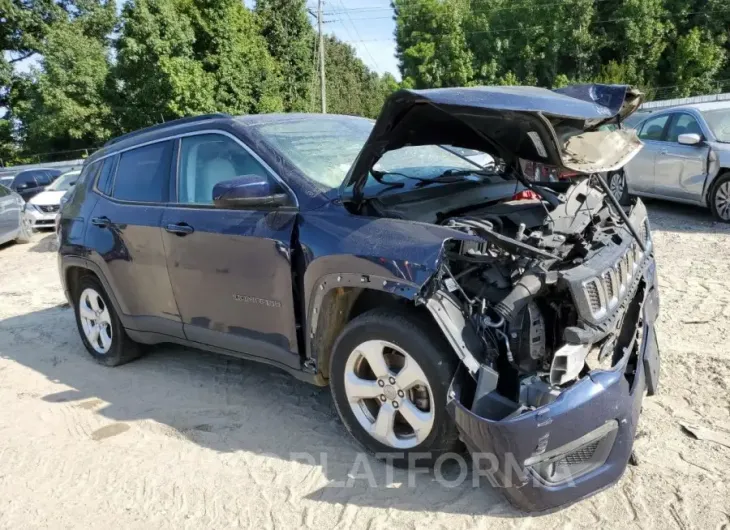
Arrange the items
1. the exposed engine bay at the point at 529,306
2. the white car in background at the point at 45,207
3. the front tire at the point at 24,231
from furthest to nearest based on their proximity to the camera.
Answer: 1. the white car in background at the point at 45,207
2. the front tire at the point at 24,231
3. the exposed engine bay at the point at 529,306

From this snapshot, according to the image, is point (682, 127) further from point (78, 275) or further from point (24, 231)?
point (24, 231)

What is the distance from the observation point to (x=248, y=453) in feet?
11.6

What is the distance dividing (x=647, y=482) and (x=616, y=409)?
545 mm

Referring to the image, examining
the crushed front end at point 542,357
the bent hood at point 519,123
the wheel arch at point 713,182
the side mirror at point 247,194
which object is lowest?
the wheel arch at point 713,182

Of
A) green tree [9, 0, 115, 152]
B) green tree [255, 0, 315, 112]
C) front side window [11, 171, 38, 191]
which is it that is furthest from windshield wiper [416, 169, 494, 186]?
green tree [255, 0, 315, 112]

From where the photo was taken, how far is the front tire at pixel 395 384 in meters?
2.85

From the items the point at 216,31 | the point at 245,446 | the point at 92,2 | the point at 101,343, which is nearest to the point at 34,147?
the point at 92,2

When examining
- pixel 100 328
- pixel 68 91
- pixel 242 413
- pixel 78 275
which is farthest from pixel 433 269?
pixel 68 91

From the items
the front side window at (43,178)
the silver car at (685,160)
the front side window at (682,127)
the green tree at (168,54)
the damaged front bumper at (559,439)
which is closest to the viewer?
the damaged front bumper at (559,439)

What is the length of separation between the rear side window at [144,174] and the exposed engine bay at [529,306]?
2.23 metres

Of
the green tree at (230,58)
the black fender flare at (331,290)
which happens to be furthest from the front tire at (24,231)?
the green tree at (230,58)

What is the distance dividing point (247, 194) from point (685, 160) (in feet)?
24.7

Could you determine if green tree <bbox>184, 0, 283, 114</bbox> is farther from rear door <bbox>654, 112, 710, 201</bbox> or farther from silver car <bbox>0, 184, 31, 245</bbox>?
rear door <bbox>654, 112, 710, 201</bbox>

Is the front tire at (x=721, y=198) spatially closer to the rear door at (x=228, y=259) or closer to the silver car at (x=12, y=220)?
the rear door at (x=228, y=259)
